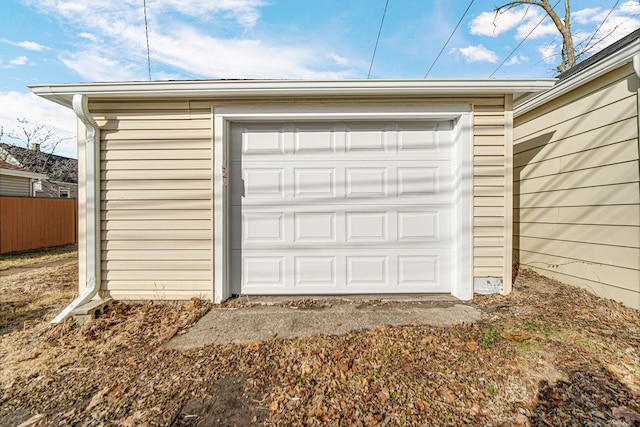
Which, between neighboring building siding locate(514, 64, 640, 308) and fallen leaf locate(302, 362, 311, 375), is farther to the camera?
neighboring building siding locate(514, 64, 640, 308)

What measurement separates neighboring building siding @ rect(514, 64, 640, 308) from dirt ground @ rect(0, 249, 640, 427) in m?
0.62

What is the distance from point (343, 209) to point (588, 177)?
298 cm

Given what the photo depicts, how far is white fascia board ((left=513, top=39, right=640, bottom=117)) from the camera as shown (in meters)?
2.85

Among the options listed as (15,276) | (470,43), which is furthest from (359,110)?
(470,43)

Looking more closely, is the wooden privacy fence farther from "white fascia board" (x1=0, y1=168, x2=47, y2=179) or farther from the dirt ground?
the dirt ground

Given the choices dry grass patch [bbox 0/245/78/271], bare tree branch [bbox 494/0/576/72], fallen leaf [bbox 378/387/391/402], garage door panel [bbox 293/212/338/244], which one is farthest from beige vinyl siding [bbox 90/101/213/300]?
bare tree branch [bbox 494/0/576/72]

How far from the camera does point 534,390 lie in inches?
71.2

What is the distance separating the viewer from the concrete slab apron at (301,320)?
2.58 metres

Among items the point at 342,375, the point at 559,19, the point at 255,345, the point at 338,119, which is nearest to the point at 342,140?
the point at 338,119

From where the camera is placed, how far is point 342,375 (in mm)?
1960

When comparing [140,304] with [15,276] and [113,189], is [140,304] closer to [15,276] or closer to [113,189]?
[113,189]

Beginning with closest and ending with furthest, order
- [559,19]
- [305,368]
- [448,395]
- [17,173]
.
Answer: [448,395] < [305,368] < [559,19] < [17,173]

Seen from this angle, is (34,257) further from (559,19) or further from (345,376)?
(559,19)

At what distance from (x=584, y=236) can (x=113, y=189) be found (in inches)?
228
